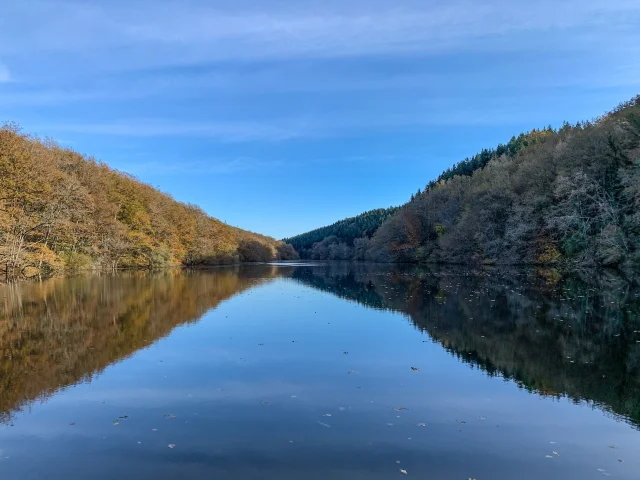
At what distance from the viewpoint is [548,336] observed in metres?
13.3

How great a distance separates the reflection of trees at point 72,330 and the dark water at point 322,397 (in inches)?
3.3

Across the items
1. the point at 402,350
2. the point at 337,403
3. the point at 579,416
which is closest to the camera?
the point at 579,416

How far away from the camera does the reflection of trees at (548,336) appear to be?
29.2 ft

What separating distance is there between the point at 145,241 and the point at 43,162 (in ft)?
79.0

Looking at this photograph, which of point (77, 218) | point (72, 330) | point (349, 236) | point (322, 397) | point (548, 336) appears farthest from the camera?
point (349, 236)

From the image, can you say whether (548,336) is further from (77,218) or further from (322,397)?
(77,218)

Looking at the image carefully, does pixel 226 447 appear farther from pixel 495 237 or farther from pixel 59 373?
pixel 495 237

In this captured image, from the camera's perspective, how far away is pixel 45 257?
124ft

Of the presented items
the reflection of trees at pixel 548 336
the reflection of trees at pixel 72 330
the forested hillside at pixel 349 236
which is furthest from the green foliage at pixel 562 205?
the forested hillside at pixel 349 236

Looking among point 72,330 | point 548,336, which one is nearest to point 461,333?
point 548,336

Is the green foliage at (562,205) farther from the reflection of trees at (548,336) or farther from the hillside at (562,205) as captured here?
the reflection of trees at (548,336)

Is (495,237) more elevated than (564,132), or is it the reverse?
(564,132)

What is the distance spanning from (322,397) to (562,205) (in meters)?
43.6

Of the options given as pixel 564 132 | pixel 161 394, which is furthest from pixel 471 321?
pixel 564 132
